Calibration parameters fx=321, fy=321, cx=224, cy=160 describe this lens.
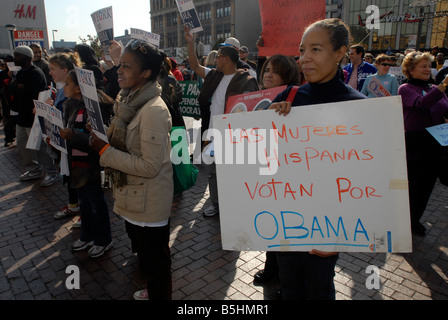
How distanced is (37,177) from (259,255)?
16.3 feet

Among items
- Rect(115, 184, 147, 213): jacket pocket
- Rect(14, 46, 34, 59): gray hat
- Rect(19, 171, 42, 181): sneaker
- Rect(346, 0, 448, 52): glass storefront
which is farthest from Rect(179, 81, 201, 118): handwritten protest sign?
Rect(346, 0, 448, 52): glass storefront

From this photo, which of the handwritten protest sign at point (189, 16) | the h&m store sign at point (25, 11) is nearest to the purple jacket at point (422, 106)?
the handwritten protest sign at point (189, 16)

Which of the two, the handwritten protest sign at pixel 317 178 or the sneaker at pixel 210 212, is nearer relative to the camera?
the handwritten protest sign at pixel 317 178

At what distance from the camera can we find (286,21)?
12.5 feet

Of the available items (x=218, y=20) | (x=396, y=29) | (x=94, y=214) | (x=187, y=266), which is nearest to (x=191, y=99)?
(x=94, y=214)

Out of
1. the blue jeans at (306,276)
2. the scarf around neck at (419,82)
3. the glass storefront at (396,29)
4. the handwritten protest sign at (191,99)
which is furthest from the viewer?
the glass storefront at (396,29)

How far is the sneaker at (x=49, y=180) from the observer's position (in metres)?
5.92

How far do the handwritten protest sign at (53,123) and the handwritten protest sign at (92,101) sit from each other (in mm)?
1230

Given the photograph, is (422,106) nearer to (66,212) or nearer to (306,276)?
(306,276)

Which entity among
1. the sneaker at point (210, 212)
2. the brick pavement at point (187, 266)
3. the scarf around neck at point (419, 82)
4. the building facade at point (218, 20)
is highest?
the building facade at point (218, 20)

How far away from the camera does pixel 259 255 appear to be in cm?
362

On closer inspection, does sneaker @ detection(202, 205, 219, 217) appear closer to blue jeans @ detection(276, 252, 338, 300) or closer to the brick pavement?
the brick pavement

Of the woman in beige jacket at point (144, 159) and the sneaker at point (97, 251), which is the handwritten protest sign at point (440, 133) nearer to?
the woman in beige jacket at point (144, 159)
